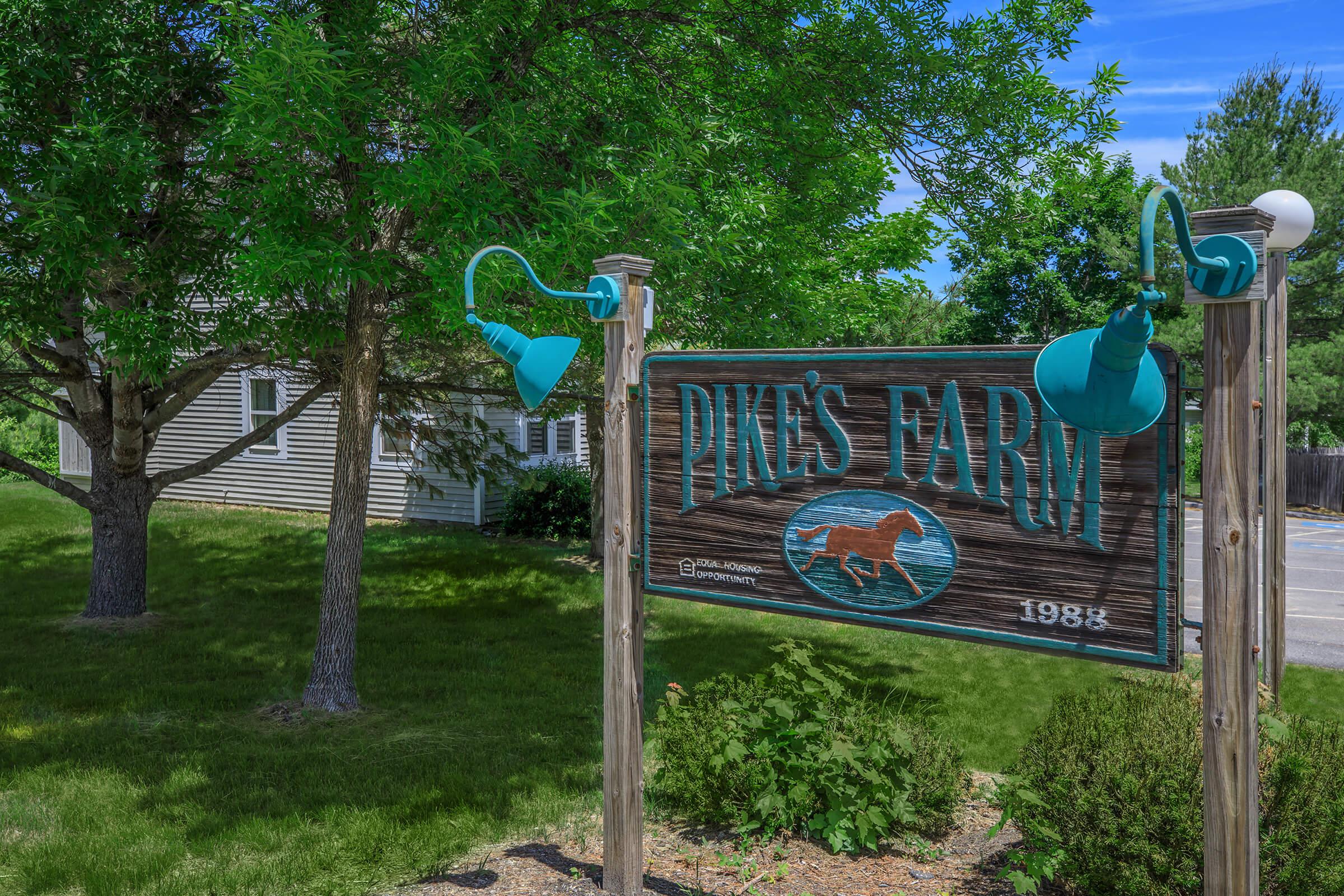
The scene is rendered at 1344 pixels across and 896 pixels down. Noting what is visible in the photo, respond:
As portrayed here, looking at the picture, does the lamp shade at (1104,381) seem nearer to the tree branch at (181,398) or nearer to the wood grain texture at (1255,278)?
the wood grain texture at (1255,278)

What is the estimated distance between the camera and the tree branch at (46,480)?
11016 millimetres

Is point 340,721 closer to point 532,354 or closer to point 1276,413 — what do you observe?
point 532,354

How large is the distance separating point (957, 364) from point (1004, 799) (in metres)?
2.13

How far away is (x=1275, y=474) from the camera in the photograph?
5789 millimetres

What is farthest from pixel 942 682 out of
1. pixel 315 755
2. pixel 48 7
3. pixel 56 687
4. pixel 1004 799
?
pixel 48 7

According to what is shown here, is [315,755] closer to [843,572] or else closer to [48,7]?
[843,572]

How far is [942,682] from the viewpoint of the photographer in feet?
30.1

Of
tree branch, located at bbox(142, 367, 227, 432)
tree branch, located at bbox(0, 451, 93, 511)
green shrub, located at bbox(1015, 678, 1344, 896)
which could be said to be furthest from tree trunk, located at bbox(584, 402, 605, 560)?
green shrub, located at bbox(1015, 678, 1344, 896)

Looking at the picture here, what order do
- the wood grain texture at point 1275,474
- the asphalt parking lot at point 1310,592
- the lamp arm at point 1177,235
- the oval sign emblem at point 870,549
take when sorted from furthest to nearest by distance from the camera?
1. the asphalt parking lot at point 1310,592
2. the wood grain texture at point 1275,474
3. the oval sign emblem at point 870,549
4. the lamp arm at point 1177,235

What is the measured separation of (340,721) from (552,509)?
954cm

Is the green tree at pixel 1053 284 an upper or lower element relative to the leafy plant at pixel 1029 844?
upper

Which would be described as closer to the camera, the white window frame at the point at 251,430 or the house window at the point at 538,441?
the white window frame at the point at 251,430

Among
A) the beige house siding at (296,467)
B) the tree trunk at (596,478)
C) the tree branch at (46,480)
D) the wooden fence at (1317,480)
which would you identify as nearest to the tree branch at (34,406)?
the tree branch at (46,480)

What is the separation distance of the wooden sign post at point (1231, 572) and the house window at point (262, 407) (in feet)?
60.5
